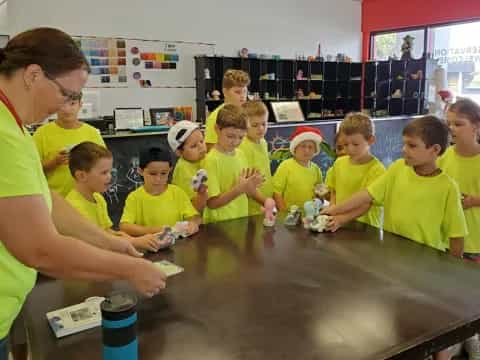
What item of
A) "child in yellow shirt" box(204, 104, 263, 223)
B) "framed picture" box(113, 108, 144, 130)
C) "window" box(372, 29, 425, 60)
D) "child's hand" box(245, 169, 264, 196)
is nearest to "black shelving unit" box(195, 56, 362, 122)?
"window" box(372, 29, 425, 60)

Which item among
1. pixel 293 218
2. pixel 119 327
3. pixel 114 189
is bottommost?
pixel 114 189

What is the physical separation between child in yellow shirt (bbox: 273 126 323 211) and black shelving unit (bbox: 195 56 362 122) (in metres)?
5.08

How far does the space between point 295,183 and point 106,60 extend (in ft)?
17.3

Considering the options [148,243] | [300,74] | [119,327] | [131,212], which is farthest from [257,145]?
[300,74]

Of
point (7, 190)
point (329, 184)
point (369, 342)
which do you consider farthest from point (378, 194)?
point (7, 190)

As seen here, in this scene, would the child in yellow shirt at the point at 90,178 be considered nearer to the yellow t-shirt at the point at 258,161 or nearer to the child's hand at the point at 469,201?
the yellow t-shirt at the point at 258,161

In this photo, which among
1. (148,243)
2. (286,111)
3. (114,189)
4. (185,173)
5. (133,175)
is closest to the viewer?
(148,243)

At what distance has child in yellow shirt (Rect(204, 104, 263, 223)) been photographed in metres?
2.27

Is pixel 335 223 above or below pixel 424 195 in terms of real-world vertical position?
below

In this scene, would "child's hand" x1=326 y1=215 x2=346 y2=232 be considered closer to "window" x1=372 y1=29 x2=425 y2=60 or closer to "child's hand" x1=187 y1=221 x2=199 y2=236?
"child's hand" x1=187 y1=221 x2=199 y2=236

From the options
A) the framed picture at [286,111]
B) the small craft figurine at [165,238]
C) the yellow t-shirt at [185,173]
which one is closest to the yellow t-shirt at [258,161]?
the yellow t-shirt at [185,173]

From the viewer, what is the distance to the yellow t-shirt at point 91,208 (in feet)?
6.74

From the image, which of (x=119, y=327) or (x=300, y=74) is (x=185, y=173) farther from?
(x=300, y=74)

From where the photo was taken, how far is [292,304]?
131 centimetres
